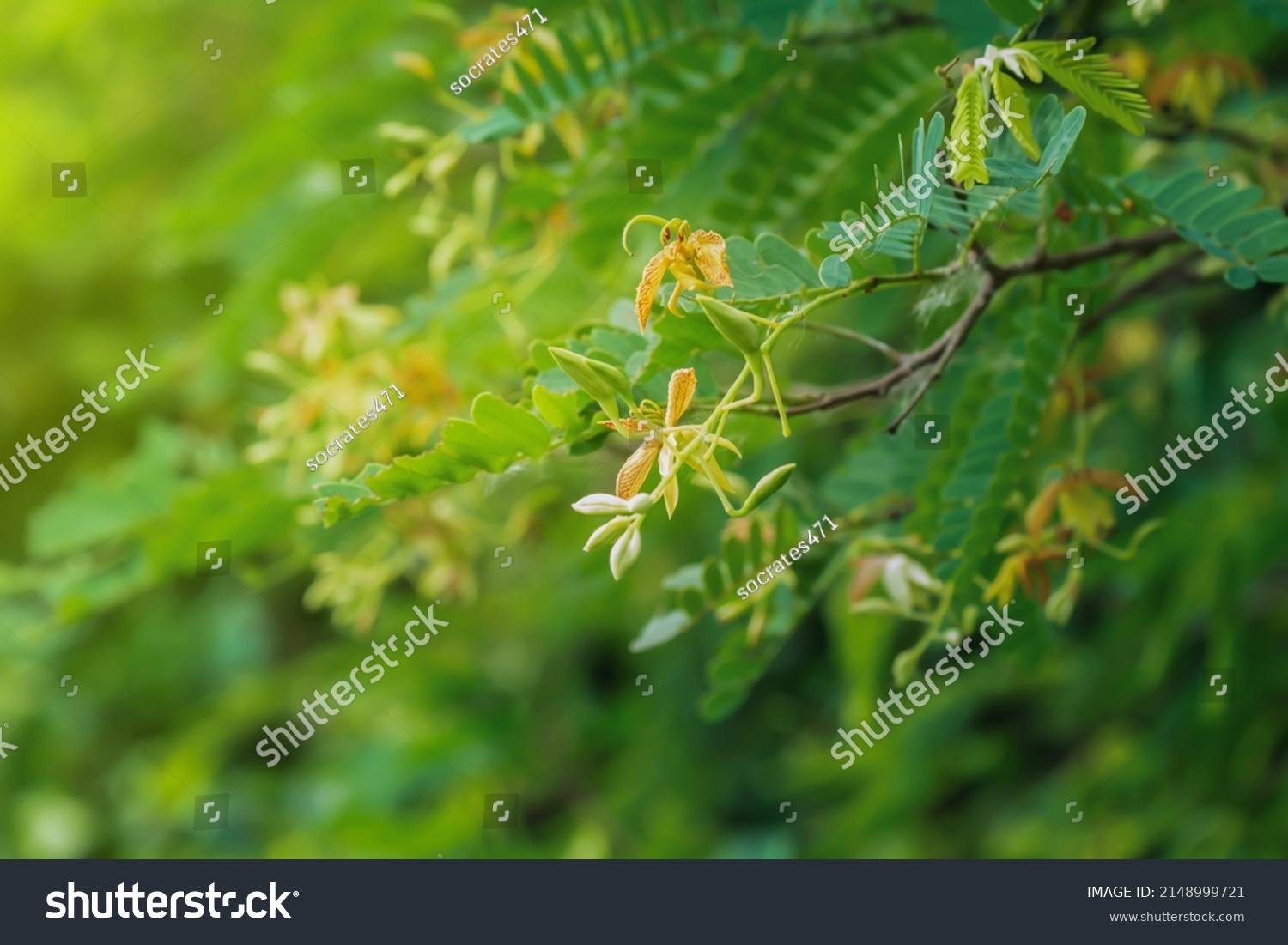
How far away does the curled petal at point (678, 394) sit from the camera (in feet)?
1.58

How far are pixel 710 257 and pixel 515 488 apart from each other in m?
0.74

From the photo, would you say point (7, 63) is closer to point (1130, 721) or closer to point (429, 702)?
point (429, 702)

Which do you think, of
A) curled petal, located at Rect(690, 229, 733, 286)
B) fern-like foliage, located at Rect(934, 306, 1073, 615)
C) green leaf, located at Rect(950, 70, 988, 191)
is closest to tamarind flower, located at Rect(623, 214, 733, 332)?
curled petal, located at Rect(690, 229, 733, 286)

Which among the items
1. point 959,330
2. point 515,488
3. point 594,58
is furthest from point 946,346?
point 515,488

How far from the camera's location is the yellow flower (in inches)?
18.6

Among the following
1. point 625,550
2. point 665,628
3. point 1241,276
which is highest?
point 625,550

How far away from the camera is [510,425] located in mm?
565

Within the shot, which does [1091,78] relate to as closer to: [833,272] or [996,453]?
[833,272]

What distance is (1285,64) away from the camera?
127cm

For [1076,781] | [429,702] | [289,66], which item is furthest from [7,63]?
[1076,781]

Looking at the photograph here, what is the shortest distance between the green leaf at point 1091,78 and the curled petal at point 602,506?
26 cm

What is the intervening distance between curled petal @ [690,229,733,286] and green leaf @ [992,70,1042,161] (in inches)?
5.1

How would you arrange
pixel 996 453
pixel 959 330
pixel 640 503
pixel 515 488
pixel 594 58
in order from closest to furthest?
pixel 640 503 < pixel 959 330 < pixel 996 453 < pixel 594 58 < pixel 515 488

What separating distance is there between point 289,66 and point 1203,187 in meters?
0.96
